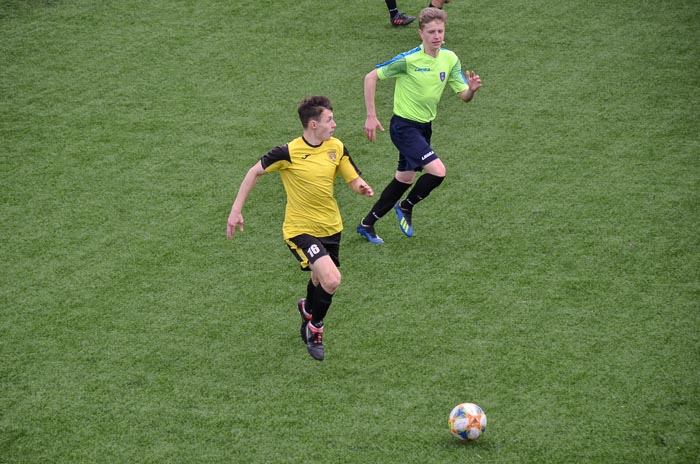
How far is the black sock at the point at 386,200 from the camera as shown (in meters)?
8.06

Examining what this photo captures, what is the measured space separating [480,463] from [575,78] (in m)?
6.80

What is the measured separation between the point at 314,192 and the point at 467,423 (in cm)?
212

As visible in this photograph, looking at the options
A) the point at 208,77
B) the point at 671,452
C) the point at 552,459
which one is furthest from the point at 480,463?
the point at 208,77

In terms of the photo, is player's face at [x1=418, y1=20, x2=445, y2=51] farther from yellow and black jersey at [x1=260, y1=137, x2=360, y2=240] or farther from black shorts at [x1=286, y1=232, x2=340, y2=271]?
black shorts at [x1=286, y1=232, x2=340, y2=271]

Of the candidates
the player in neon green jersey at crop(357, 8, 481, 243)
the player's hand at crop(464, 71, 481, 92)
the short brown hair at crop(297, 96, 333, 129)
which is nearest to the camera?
the short brown hair at crop(297, 96, 333, 129)

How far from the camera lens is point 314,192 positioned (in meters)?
6.45

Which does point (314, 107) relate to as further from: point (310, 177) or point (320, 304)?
point (320, 304)

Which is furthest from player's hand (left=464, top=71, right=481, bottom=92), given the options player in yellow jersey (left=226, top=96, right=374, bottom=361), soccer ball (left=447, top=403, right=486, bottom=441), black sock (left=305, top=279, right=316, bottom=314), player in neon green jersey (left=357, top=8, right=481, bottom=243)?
soccer ball (left=447, top=403, right=486, bottom=441)

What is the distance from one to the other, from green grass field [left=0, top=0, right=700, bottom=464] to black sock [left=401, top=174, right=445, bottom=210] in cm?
37

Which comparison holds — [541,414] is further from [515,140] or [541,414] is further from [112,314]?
[515,140]

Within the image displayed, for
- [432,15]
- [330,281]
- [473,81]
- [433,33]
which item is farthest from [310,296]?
[432,15]

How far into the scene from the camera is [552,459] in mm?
5363

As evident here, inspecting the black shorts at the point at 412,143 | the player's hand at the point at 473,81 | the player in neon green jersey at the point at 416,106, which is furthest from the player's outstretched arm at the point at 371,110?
the player's hand at the point at 473,81

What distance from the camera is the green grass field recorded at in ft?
19.0
